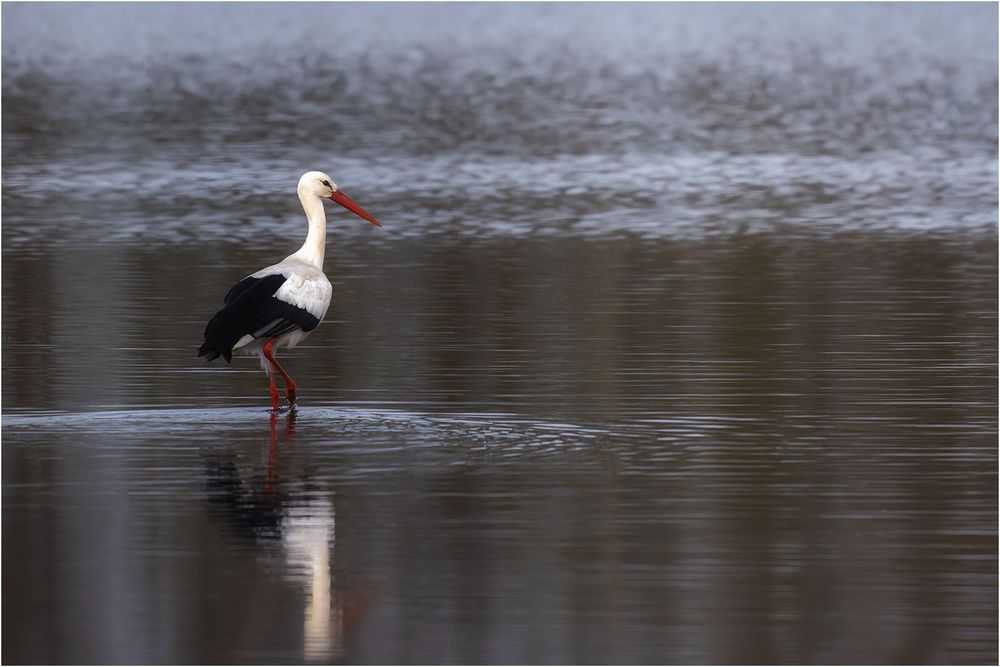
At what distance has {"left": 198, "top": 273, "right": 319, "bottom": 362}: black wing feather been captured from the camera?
42.4 feet

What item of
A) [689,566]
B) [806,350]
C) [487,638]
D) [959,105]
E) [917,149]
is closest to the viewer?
[487,638]

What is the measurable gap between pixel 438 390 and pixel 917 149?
73.7ft

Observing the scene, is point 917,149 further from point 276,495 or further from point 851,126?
point 276,495

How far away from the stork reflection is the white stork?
3.52 ft

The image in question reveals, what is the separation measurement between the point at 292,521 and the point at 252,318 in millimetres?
3313

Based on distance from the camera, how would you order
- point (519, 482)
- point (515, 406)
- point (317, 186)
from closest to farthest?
1. point (519, 482)
2. point (515, 406)
3. point (317, 186)

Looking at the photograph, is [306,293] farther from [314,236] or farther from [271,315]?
[314,236]

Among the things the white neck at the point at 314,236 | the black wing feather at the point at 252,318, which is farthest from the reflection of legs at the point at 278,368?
the white neck at the point at 314,236

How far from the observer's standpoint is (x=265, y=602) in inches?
340

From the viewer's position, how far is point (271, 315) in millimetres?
13234

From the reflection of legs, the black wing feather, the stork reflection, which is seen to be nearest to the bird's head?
the black wing feather

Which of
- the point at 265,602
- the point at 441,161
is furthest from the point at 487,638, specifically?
the point at 441,161

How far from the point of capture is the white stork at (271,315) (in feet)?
42.5

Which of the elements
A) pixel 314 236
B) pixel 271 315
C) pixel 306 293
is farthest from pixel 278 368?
pixel 314 236
